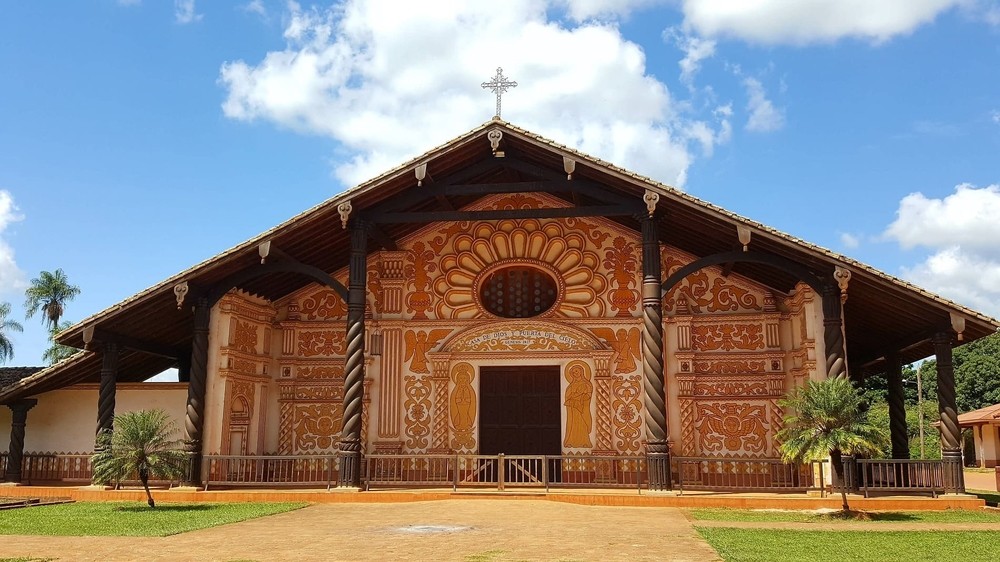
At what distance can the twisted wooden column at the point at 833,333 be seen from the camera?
579 inches

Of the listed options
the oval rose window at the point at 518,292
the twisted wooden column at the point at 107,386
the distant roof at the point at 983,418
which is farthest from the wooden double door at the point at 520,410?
the distant roof at the point at 983,418

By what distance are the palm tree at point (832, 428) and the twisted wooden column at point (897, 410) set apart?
6922mm

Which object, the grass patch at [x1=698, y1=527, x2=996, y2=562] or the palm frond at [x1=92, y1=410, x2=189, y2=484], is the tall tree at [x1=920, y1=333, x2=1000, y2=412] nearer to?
the grass patch at [x1=698, y1=527, x2=996, y2=562]

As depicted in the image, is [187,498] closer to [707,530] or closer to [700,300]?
[707,530]

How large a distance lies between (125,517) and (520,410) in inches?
331

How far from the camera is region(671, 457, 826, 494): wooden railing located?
52.2 ft

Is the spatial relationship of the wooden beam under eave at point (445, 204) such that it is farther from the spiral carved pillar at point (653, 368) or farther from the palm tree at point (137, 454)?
the palm tree at point (137, 454)

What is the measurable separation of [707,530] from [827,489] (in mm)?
5260

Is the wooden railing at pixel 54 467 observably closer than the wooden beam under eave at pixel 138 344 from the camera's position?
No

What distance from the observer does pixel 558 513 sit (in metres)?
12.5

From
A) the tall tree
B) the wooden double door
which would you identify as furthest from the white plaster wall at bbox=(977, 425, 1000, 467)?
the wooden double door

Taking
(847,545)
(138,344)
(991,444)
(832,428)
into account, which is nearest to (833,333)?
(832,428)

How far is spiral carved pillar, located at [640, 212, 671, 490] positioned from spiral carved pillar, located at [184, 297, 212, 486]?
8.84 meters

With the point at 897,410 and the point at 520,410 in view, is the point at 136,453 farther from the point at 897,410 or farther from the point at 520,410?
the point at 897,410
